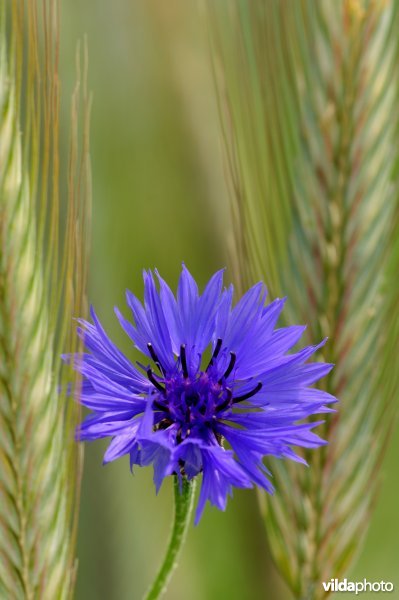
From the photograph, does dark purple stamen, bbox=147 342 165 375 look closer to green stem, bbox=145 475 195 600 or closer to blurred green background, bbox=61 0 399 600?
green stem, bbox=145 475 195 600

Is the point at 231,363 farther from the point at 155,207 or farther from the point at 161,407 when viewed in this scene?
the point at 155,207

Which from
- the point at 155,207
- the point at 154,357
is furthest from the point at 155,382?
the point at 155,207

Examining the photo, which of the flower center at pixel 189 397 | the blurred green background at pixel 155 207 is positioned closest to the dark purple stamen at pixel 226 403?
the flower center at pixel 189 397

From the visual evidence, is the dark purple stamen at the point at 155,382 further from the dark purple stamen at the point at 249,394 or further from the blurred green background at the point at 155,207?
the blurred green background at the point at 155,207

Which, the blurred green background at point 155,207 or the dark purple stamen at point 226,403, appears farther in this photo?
the blurred green background at point 155,207

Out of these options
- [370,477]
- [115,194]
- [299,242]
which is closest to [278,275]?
[299,242]

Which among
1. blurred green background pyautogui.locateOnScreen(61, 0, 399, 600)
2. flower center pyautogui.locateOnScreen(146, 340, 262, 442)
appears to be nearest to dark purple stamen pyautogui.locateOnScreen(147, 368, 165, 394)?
flower center pyautogui.locateOnScreen(146, 340, 262, 442)

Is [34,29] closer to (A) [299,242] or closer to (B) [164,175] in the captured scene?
(A) [299,242]
